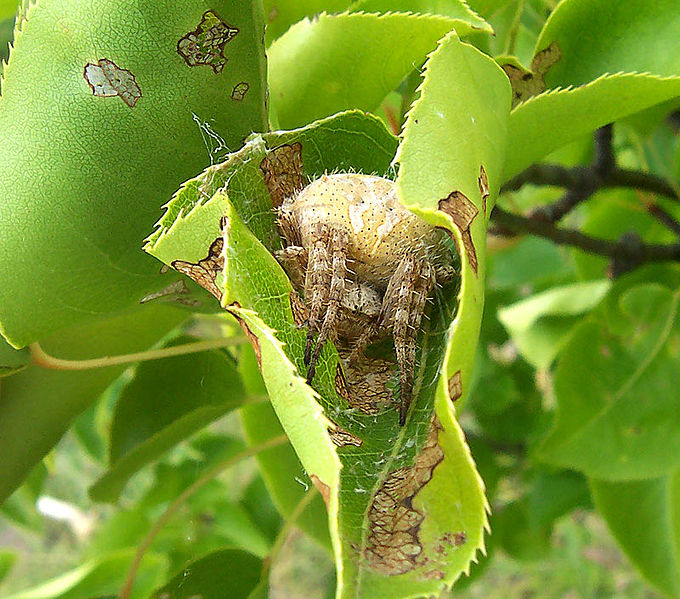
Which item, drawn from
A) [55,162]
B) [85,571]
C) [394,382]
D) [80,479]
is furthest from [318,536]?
[80,479]

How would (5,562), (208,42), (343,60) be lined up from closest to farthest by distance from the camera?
(208,42) → (343,60) → (5,562)

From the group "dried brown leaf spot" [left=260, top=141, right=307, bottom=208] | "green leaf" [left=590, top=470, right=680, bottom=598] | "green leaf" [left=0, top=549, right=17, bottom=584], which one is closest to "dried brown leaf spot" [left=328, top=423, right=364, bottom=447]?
"dried brown leaf spot" [left=260, top=141, right=307, bottom=208]

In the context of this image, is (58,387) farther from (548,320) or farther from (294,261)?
(548,320)

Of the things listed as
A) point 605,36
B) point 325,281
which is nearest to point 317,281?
point 325,281

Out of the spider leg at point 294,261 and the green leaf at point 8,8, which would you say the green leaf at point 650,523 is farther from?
the green leaf at point 8,8

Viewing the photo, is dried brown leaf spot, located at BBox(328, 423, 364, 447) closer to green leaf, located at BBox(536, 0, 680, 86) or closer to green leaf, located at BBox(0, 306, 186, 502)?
green leaf, located at BBox(0, 306, 186, 502)

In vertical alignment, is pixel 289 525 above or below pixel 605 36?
below

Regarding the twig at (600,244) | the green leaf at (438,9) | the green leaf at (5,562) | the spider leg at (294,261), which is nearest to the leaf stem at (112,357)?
the spider leg at (294,261)

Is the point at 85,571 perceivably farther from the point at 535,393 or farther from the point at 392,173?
the point at 535,393
